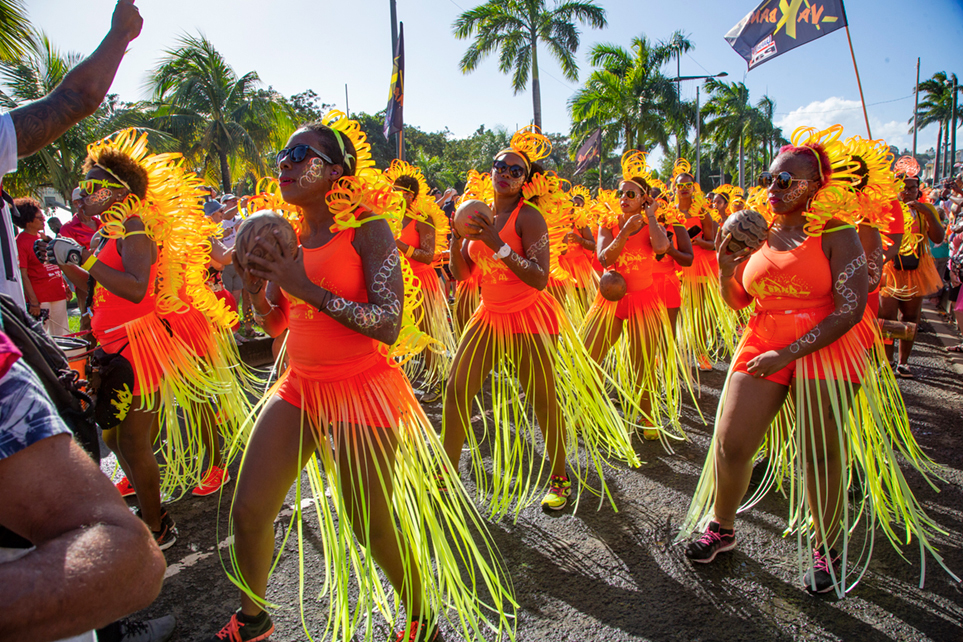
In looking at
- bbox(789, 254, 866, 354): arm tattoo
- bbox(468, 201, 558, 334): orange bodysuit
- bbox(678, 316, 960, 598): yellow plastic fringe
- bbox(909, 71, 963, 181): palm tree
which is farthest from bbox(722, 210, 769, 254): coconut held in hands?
bbox(909, 71, 963, 181): palm tree

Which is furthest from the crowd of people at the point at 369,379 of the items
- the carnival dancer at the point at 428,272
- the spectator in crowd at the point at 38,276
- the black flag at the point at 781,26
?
the spectator in crowd at the point at 38,276

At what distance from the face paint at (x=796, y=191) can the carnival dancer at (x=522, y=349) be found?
1.27 m

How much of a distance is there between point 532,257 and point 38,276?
6419 mm

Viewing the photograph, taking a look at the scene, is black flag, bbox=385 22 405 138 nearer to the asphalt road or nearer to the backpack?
the asphalt road

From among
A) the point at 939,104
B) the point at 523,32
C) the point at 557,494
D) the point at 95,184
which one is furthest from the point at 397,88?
the point at 939,104

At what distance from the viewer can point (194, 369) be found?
3.53 m

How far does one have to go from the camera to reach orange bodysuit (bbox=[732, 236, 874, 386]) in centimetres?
267

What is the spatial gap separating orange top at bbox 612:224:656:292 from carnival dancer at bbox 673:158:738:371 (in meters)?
1.59

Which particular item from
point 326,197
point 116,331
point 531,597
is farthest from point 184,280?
point 531,597

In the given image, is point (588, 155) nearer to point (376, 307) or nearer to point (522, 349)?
point (522, 349)

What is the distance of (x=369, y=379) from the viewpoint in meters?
2.26

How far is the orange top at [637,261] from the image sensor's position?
4824 mm

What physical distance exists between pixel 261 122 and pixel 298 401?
77.8ft

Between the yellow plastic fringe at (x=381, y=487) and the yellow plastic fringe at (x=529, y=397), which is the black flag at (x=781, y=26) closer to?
the yellow plastic fringe at (x=529, y=397)
